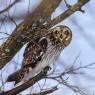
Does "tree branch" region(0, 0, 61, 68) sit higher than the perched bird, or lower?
higher

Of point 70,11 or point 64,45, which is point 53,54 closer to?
point 64,45

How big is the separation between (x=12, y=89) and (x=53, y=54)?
0.74 meters

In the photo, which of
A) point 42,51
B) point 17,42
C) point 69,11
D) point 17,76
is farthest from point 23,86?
point 69,11

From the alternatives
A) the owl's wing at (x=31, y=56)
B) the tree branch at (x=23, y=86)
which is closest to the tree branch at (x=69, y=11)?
the owl's wing at (x=31, y=56)

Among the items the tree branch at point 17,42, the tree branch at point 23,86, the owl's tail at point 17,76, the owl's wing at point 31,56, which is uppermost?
the tree branch at point 17,42

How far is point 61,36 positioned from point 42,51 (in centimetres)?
35

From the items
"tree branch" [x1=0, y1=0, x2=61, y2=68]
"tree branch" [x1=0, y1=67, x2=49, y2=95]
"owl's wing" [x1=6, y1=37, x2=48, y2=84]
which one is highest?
"tree branch" [x1=0, y1=0, x2=61, y2=68]

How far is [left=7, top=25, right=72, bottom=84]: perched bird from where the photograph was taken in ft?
13.0

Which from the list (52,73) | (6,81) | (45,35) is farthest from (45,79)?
(45,35)

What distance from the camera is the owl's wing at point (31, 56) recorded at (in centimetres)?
390

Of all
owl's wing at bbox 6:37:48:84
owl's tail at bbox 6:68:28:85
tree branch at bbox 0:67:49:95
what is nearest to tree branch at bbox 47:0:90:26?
owl's wing at bbox 6:37:48:84

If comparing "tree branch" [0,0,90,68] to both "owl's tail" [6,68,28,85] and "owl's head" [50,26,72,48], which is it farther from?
"owl's tail" [6,68,28,85]

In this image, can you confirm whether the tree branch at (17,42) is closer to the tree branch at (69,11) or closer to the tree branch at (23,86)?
the tree branch at (69,11)

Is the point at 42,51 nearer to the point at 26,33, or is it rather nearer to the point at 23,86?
the point at 26,33
